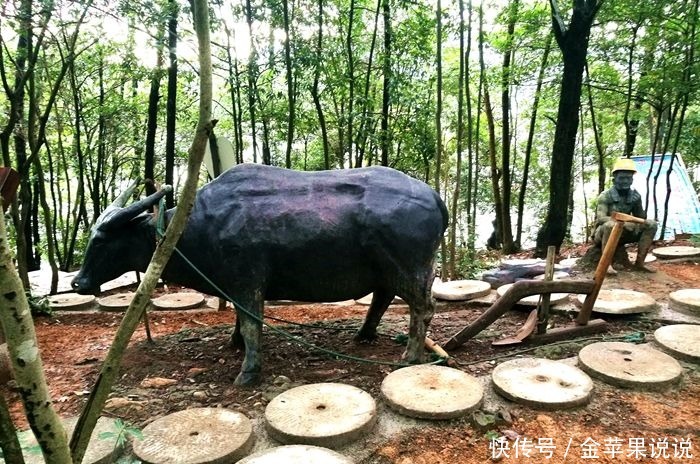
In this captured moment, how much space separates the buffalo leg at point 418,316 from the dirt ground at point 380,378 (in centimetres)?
29

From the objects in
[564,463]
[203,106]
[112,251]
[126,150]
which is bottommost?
[564,463]

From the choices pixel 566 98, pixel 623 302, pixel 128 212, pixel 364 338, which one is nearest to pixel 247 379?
pixel 364 338

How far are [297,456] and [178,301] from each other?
14.2ft

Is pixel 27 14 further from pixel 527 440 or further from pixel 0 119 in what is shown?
pixel 527 440

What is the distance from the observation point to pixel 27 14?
5172mm

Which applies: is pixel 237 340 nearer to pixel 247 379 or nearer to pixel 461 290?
pixel 247 379

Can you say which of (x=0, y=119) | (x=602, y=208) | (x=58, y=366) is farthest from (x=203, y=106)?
(x=0, y=119)

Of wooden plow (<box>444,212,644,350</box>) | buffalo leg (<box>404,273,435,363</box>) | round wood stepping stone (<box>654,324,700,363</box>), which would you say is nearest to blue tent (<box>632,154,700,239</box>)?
round wood stepping stone (<box>654,324,700,363</box>)

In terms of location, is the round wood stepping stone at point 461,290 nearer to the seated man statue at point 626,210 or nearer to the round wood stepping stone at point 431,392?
the seated man statue at point 626,210

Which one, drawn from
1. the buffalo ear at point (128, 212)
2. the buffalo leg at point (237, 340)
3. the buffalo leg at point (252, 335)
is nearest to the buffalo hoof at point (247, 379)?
the buffalo leg at point (252, 335)

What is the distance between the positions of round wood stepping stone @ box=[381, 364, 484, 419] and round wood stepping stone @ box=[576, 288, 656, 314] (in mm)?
2345

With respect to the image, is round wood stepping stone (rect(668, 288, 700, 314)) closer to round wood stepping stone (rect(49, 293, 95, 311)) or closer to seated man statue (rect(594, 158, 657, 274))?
seated man statue (rect(594, 158, 657, 274))

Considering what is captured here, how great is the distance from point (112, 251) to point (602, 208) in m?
6.51

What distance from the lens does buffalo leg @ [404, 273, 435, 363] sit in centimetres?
397
